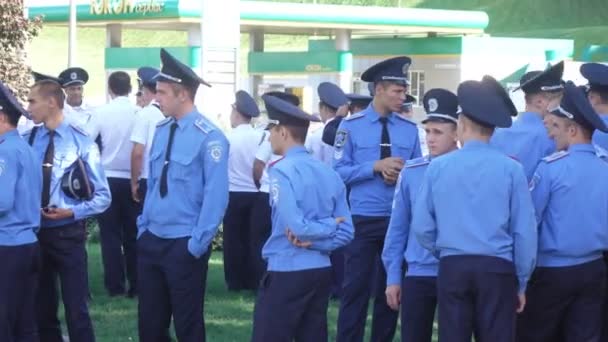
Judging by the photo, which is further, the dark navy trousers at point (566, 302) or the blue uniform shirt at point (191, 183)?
the blue uniform shirt at point (191, 183)

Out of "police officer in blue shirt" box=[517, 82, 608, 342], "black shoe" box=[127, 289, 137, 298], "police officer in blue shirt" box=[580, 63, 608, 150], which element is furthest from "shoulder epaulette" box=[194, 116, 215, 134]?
"black shoe" box=[127, 289, 137, 298]

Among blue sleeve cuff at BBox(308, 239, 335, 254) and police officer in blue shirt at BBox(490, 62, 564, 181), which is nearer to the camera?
blue sleeve cuff at BBox(308, 239, 335, 254)

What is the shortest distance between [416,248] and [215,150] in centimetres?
143

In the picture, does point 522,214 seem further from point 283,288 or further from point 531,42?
point 531,42

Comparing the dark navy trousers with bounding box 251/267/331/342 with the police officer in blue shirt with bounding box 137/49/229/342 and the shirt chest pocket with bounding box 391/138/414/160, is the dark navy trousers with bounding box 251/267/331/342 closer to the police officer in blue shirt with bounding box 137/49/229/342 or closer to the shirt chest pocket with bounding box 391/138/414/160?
the police officer in blue shirt with bounding box 137/49/229/342

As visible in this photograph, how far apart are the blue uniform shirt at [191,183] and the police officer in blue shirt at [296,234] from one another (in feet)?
2.30

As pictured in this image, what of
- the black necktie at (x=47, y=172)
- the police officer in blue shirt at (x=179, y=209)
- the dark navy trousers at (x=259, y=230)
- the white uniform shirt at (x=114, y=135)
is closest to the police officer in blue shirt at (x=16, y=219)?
the black necktie at (x=47, y=172)

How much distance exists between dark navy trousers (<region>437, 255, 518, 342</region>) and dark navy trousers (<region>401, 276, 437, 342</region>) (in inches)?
22.2

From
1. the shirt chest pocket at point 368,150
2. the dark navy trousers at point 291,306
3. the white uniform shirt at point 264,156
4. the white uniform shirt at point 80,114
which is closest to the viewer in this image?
the dark navy trousers at point 291,306

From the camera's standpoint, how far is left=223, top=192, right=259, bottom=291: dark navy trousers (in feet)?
41.0

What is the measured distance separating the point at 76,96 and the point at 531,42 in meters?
35.6

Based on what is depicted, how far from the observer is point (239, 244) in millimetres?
12750

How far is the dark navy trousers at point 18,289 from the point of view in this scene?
24.8 feet

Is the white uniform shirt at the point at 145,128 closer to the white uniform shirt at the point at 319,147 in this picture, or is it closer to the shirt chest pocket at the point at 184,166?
the white uniform shirt at the point at 319,147
